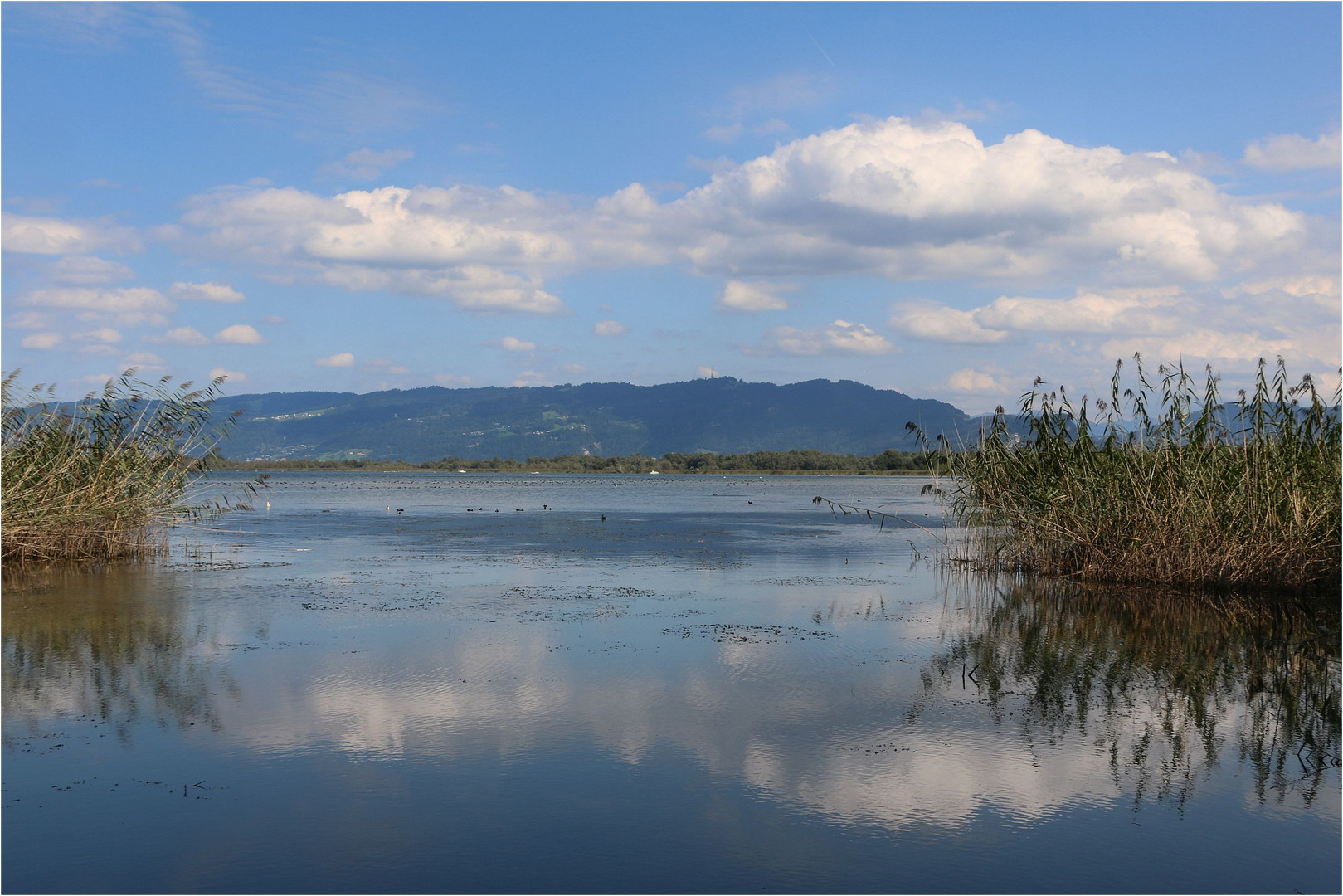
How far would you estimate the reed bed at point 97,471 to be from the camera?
1659 cm

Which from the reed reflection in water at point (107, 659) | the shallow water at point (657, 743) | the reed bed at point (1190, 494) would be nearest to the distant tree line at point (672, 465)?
the reed bed at point (1190, 494)

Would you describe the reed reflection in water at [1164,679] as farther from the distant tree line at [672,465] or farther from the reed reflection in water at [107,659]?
the distant tree line at [672,465]

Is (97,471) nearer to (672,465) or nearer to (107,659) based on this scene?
(107,659)

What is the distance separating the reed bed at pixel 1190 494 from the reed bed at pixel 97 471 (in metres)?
16.1

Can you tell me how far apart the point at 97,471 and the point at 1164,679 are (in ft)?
57.7

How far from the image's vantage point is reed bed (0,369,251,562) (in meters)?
16.6

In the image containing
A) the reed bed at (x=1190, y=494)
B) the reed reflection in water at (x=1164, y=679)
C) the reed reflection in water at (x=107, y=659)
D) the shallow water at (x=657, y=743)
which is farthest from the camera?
the reed bed at (x=1190, y=494)

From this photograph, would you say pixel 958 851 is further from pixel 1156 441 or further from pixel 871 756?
pixel 1156 441

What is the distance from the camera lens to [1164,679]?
33.7ft

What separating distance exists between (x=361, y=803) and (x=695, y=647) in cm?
576

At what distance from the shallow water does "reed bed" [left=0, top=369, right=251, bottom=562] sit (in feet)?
4.93

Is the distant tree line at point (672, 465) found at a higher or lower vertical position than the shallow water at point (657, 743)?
higher

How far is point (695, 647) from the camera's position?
11.8 meters

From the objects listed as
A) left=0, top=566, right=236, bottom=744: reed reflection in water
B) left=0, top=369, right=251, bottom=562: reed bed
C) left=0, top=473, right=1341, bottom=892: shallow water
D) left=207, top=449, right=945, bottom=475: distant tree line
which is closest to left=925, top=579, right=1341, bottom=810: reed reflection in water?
left=0, top=473, right=1341, bottom=892: shallow water
